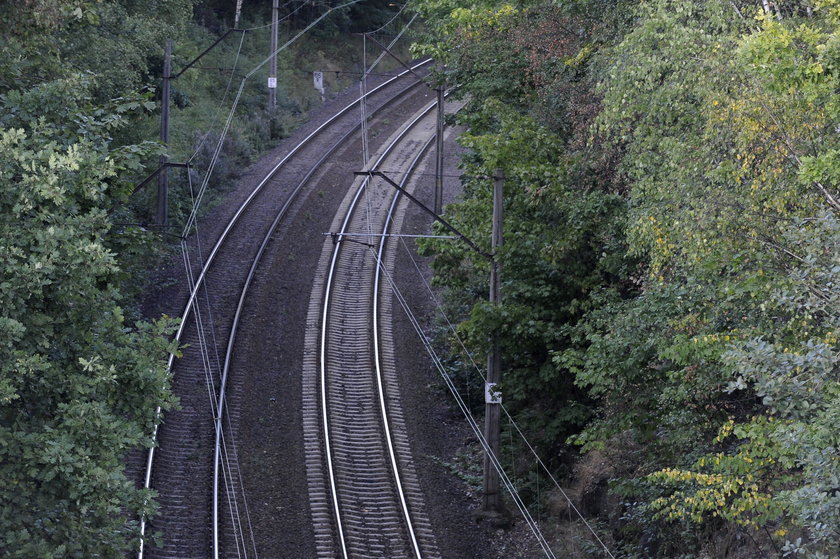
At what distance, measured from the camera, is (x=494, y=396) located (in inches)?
705

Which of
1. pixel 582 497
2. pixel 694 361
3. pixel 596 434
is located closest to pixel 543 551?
pixel 582 497

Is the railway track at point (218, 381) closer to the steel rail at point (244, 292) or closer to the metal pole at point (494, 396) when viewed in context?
the steel rail at point (244, 292)

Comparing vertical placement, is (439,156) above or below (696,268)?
above

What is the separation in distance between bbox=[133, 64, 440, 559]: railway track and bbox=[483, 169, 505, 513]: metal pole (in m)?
3.78

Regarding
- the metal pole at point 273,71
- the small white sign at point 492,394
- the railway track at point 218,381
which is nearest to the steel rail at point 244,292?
the railway track at point 218,381

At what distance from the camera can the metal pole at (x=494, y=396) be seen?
17.9 metres

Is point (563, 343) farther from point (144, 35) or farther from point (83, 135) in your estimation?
point (144, 35)

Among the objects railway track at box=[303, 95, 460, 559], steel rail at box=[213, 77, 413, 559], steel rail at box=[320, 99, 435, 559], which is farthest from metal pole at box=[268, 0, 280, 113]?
railway track at box=[303, 95, 460, 559]

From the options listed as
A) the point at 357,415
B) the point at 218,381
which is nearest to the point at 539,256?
the point at 357,415

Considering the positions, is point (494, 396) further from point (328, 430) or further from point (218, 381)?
point (218, 381)

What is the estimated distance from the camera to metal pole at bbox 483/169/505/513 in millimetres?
17938

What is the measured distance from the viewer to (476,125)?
25.6 meters

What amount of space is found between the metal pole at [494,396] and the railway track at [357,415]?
1.30 metres

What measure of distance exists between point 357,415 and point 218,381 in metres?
3.12
